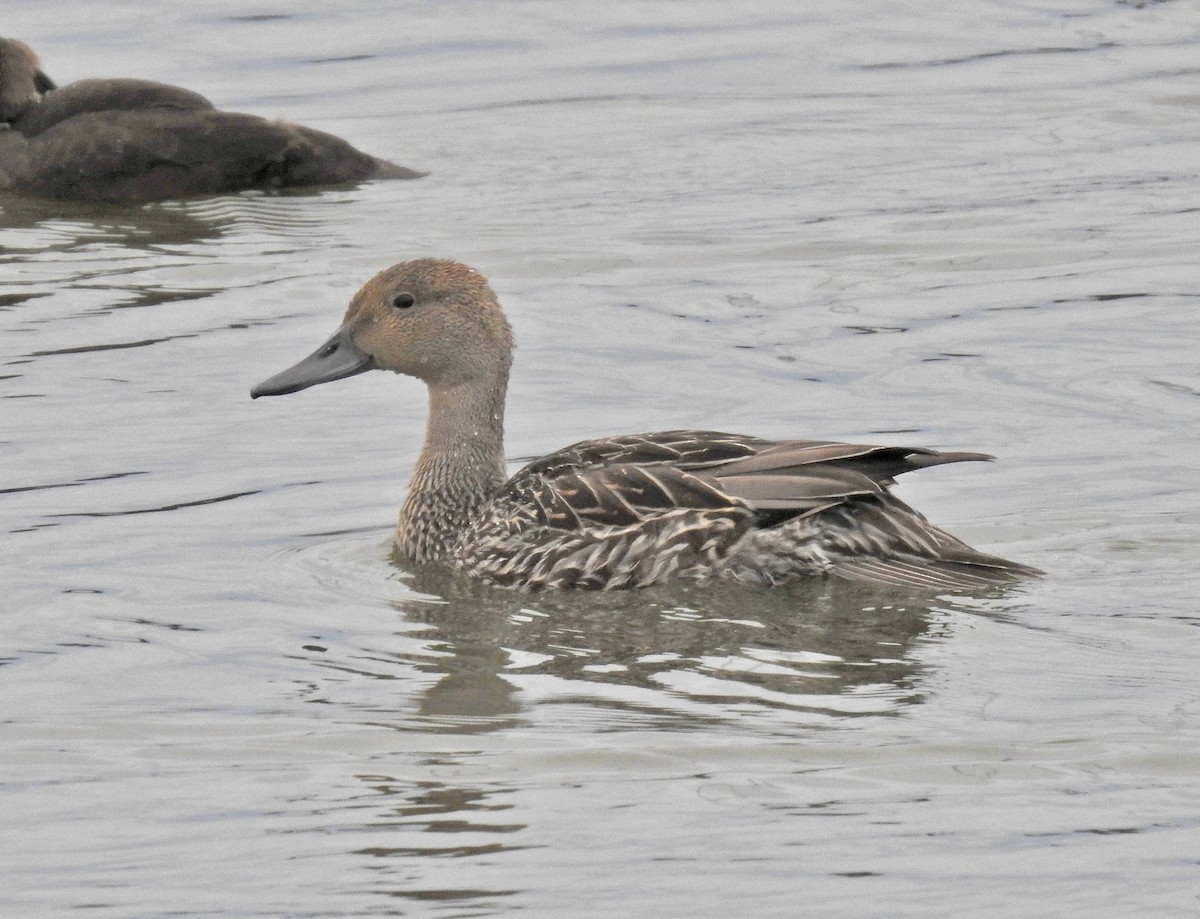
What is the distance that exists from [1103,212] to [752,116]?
121 inches

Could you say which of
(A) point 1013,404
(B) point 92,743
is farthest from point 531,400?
(B) point 92,743

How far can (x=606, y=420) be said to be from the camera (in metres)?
10.3

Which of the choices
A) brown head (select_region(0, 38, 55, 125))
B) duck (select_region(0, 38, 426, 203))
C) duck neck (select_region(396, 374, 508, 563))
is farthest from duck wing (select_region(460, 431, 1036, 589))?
brown head (select_region(0, 38, 55, 125))

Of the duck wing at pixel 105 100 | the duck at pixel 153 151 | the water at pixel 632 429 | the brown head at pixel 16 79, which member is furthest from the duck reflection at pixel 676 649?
the brown head at pixel 16 79

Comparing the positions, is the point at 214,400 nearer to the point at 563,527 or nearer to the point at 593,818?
the point at 563,527

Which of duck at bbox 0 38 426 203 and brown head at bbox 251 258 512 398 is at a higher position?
duck at bbox 0 38 426 203

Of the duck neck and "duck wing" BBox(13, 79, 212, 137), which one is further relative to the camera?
"duck wing" BBox(13, 79, 212, 137)

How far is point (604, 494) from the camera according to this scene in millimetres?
8453

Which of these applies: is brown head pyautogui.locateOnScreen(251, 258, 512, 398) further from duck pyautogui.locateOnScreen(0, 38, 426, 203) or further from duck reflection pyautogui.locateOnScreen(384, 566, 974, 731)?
duck pyautogui.locateOnScreen(0, 38, 426, 203)

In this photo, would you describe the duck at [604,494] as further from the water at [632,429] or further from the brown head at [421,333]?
the water at [632,429]

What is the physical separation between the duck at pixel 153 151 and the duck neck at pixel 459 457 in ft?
17.8

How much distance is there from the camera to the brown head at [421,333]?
9125 mm

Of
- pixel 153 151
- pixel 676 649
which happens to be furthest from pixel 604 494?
pixel 153 151

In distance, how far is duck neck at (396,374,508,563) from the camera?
898 cm
